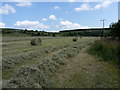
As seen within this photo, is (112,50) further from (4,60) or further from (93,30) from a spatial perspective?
(93,30)

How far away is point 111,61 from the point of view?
12977mm

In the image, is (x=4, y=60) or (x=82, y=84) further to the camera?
(x=4, y=60)

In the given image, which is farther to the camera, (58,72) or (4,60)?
(4,60)

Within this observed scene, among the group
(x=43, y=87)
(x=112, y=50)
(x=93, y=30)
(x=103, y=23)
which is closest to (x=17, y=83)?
(x=43, y=87)

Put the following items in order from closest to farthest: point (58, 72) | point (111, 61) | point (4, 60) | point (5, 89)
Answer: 1. point (5, 89)
2. point (58, 72)
3. point (4, 60)
4. point (111, 61)

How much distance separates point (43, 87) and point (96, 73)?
3.77 m

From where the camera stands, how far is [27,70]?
761 centimetres

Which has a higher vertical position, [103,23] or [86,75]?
[103,23]

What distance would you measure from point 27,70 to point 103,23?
2468 inches

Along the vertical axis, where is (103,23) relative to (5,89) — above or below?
above

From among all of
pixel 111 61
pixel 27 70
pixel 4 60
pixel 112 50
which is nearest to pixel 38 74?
pixel 27 70

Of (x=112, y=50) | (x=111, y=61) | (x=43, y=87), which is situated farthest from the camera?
(x=112, y=50)

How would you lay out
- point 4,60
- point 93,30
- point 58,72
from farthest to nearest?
point 93,30, point 4,60, point 58,72

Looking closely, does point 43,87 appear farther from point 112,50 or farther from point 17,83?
point 112,50
